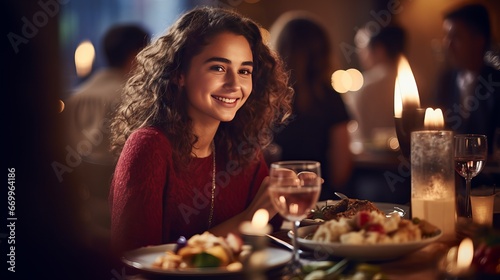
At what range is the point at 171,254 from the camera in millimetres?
1125

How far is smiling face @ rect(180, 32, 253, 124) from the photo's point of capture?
1989mm

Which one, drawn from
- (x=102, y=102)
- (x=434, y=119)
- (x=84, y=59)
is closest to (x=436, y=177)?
(x=434, y=119)

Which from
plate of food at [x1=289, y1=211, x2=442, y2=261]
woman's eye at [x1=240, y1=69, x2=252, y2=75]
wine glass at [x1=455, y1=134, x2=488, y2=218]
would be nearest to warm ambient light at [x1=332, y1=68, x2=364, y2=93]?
woman's eye at [x1=240, y1=69, x2=252, y2=75]

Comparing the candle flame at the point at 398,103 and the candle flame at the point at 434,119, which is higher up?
the candle flame at the point at 398,103

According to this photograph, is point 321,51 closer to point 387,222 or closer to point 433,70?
point 387,222

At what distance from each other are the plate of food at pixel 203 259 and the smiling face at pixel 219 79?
2.86 ft

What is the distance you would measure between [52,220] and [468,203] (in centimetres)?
118

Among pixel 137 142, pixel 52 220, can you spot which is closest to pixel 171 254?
pixel 52 220

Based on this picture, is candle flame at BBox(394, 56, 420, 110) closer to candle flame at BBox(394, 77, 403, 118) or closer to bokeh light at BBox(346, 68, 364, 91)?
candle flame at BBox(394, 77, 403, 118)

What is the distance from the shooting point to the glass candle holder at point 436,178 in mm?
1439

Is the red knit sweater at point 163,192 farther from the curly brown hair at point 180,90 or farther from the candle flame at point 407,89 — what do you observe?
the candle flame at point 407,89

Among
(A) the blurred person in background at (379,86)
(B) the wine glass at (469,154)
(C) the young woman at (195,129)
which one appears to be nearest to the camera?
(B) the wine glass at (469,154)

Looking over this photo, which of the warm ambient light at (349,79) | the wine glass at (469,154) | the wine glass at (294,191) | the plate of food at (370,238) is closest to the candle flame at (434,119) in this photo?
the wine glass at (469,154)

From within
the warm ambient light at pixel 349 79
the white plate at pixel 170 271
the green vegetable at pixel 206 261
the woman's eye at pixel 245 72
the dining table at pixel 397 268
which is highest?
the warm ambient light at pixel 349 79
